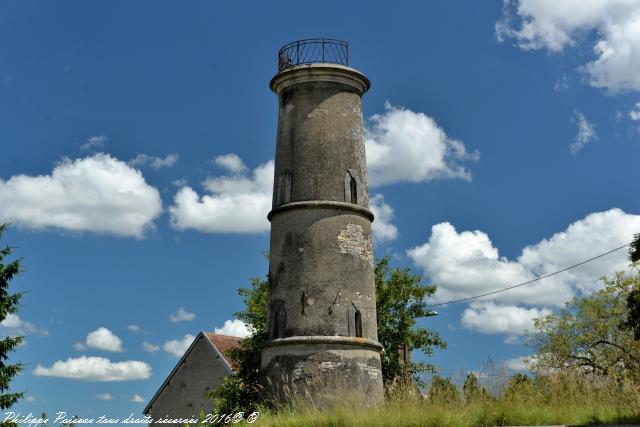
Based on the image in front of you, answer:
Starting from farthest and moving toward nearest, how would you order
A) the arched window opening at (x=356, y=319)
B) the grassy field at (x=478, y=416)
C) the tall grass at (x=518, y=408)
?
the arched window opening at (x=356, y=319) < the tall grass at (x=518, y=408) < the grassy field at (x=478, y=416)

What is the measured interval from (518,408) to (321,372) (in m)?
4.50

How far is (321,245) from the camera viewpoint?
46.4ft

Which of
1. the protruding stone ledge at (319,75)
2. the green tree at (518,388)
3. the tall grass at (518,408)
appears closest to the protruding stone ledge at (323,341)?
the tall grass at (518,408)

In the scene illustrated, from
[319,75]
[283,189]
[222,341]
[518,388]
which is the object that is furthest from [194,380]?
[518,388]

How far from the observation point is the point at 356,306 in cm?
1408

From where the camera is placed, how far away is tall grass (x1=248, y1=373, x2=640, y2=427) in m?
9.40

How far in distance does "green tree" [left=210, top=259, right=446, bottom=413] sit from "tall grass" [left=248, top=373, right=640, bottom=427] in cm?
565

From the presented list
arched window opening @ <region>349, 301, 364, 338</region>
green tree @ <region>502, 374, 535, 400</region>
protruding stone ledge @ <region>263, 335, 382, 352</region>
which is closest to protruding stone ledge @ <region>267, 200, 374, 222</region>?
arched window opening @ <region>349, 301, 364, 338</region>

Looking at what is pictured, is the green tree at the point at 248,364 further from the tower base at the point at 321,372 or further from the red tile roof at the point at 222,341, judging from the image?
the red tile roof at the point at 222,341

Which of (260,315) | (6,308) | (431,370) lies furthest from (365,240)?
(6,308)

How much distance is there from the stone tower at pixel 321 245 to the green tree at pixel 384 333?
10.4 ft

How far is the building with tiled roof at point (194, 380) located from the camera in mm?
27953

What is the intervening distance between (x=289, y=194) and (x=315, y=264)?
1929 millimetres

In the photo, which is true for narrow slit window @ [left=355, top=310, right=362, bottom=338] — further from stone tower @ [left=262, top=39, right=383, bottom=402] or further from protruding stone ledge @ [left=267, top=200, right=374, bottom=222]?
protruding stone ledge @ [left=267, top=200, right=374, bottom=222]
